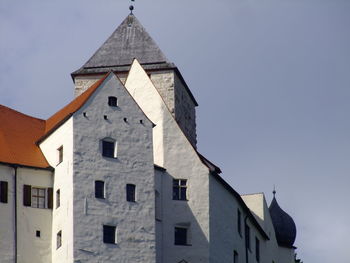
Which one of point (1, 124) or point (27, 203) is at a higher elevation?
point (1, 124)

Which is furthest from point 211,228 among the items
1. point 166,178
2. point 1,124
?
point 1,124

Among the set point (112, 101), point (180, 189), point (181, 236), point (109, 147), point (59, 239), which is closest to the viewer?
point (59, 239)

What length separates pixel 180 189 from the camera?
7219 cm

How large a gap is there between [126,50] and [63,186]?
21013mm

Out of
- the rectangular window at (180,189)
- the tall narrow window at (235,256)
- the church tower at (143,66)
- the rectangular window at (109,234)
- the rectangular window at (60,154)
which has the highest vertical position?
the church tower at (143,66)

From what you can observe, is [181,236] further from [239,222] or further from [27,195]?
[27,195]

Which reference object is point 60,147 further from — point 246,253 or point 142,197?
point 246,253

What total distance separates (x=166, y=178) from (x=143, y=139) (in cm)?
353

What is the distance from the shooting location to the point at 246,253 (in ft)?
258

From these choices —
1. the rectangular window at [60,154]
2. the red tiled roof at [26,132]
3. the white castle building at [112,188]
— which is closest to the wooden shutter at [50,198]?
the white castle building at [112,188]

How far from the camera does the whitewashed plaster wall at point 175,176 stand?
232 feet

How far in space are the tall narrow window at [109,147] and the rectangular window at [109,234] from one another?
162 inches

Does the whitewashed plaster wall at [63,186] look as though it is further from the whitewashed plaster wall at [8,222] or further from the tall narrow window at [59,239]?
the whitewashed plaster wall at [8,222]

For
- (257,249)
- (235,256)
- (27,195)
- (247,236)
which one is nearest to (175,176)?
(235,256)
